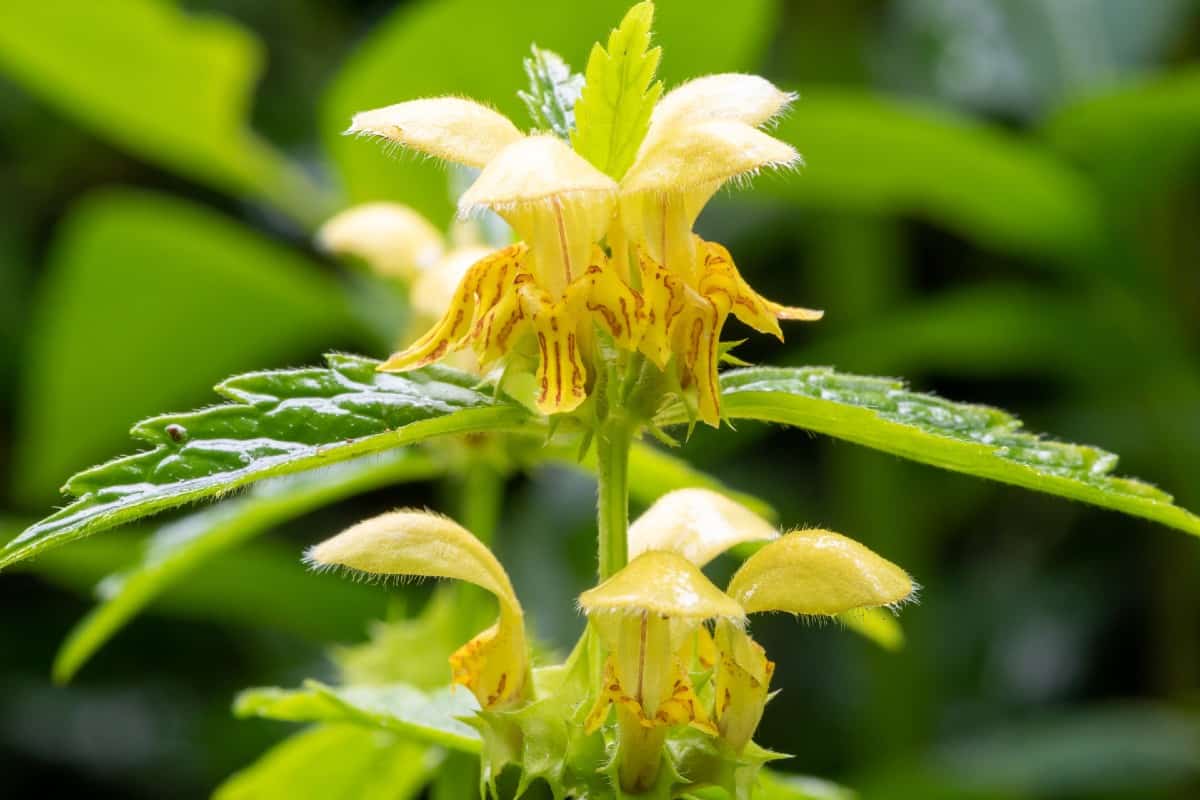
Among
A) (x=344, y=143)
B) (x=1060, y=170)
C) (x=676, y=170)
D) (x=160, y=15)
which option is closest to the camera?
(x=676, y=170)

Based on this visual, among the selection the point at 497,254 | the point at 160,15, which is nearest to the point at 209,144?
the point at 160,15

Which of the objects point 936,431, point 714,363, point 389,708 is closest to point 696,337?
point 714,363

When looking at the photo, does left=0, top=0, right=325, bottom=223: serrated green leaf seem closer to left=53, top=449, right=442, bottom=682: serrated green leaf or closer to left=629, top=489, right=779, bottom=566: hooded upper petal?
left=53, top=449, right=442, bottom=682: serrated green leaf

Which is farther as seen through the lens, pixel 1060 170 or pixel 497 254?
pixel 1060 170

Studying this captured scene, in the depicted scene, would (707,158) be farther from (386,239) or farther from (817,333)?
(817,333)

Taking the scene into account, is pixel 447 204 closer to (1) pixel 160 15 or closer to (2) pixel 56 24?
(1) pixel 160 15

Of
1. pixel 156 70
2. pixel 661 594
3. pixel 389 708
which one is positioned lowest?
pixel 389 708
